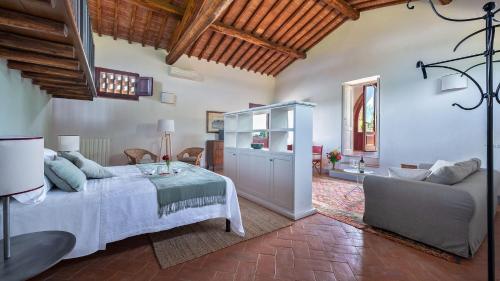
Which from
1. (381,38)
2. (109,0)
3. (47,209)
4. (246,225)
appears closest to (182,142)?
(109,0)

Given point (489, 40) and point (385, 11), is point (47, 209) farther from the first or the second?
point (385, 11)

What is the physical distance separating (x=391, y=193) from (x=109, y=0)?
5.89 metres

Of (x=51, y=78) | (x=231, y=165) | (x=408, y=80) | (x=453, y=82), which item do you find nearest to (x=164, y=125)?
(x=231, y=165)

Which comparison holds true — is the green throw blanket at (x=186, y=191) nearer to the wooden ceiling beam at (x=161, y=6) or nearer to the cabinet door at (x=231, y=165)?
the cabinet door at (x=231, y=165)

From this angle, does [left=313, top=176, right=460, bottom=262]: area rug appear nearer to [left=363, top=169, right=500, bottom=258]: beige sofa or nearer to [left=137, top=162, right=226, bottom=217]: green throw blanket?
[left=363, top=169, right=500, bottom=258]: beige sofa

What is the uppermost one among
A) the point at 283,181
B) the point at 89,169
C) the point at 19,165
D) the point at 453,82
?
the point at 453,82

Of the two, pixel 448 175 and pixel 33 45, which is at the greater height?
pixel 33 45

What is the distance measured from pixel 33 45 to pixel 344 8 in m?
5.62

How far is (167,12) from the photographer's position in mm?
4453

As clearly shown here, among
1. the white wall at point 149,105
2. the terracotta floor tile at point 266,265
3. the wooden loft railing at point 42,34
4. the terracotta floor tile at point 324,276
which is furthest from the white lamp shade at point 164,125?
the terracotta floor tile at point 324,276

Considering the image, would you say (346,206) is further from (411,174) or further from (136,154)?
(136,154)

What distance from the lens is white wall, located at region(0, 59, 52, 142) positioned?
1863 mm

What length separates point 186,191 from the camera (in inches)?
82.8

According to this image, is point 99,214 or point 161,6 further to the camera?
point 161,6
